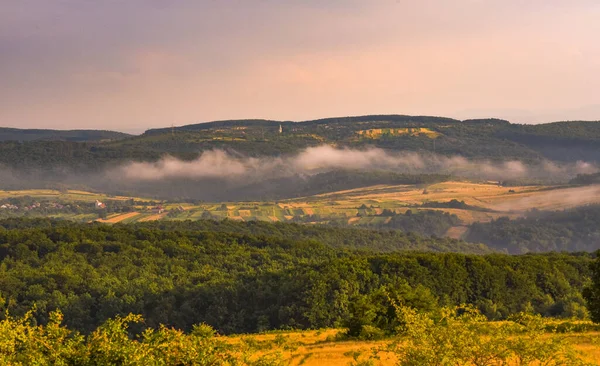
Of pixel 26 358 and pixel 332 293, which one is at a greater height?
pixel 26 358

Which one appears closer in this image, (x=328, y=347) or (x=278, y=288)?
(x=328, y=347)

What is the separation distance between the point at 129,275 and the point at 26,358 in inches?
4551

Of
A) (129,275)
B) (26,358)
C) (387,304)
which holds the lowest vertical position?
(129,275)

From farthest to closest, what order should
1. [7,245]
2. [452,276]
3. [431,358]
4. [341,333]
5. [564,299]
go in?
[7,245] < [452,276] < [564,299] < [341,333] < [431,358]

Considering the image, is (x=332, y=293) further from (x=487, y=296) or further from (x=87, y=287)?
(x=87, y=287)

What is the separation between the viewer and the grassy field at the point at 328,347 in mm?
59281

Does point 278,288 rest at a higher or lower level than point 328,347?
lower

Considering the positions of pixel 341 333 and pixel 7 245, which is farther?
pixel 7 245

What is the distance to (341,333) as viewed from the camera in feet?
245

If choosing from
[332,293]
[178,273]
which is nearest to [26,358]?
[332,293]

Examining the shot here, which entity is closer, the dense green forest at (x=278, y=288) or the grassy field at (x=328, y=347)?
the grassy field at (x=328, y=347)

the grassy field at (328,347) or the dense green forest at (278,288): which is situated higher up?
the grassy field at (328,347)

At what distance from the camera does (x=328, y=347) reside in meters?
66.6

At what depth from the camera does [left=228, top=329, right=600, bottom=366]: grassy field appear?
194 feet
